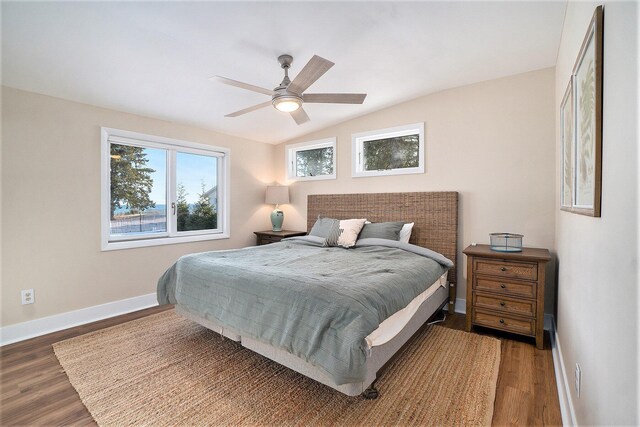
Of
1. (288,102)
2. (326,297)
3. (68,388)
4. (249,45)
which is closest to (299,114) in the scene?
(288,102)

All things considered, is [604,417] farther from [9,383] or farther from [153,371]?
[9,383]

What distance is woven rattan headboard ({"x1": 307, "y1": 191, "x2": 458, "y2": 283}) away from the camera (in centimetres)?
352

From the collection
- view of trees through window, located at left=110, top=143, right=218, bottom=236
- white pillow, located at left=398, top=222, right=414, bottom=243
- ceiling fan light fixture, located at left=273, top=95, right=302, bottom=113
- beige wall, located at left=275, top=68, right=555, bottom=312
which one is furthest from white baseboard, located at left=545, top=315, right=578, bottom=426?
view of trees through window, located at left=110, top=143, right=218, bottom=236

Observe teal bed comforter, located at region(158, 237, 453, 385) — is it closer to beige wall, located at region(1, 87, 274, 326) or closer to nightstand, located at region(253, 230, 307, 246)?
beige wall, located at region(1, 87, 274, 326)

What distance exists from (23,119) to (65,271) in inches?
59.4

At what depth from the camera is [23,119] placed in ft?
9.21

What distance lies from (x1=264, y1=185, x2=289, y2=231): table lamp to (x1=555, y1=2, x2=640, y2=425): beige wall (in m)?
4.00

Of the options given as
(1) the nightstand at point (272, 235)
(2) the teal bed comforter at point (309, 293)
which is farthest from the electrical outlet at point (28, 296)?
(1) the nightstand at point (272, 235)

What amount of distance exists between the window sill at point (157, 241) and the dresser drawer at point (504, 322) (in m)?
3.49

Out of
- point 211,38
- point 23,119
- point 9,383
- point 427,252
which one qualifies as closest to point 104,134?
point 23,119

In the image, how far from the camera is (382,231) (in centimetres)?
360

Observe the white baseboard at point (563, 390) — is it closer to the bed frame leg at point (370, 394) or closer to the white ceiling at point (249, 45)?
the bed frame leg at point (370, 394)

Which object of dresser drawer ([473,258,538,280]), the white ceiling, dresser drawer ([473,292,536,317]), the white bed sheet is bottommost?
dresser drawer ([473,292,536,317])

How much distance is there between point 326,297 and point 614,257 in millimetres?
1288
